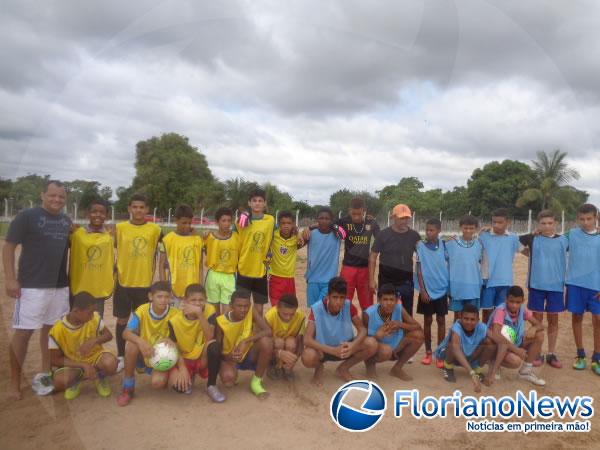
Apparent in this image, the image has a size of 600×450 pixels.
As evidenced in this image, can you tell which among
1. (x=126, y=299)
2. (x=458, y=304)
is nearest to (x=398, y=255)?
(x=458, y=304)

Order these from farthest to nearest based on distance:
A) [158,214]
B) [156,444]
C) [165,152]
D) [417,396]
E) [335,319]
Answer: [158,214] → [335,319] → [417,396] → [165,152] → [156,444]

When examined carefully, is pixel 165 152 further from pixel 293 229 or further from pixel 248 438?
pixel 248 438

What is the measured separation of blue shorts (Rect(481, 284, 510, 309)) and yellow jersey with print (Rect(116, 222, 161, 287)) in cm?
382

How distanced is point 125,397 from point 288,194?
93.2 inches

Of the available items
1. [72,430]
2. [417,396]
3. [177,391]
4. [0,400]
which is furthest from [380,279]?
[0,400]

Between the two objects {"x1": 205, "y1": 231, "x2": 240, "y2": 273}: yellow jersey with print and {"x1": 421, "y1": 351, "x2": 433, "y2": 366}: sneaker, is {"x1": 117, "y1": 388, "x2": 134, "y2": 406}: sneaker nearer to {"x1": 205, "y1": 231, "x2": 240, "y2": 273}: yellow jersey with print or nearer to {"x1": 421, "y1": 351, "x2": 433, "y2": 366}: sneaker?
{"x1": 205, "y1": 231, "x2": 240, "y2": 273}: yellow jersey with print

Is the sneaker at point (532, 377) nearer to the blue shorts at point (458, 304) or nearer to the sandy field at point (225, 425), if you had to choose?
the sandy field at point (225, 425)

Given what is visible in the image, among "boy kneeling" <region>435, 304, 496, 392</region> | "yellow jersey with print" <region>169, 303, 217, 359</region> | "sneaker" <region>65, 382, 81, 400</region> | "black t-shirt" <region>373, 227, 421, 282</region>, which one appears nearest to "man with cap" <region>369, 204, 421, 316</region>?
"black t-shirt" <region>373, 227, 421, 282</region>

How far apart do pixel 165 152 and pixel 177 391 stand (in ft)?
7.06

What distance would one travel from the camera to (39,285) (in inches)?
162

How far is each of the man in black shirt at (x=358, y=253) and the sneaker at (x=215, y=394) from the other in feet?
6.40

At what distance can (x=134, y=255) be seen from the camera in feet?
15.2

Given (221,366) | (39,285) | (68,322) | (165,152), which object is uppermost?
(165,152)

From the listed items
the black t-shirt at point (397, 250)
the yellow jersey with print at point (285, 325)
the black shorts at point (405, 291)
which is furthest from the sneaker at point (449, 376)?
the yellow jersey with print at point (285, 325)
